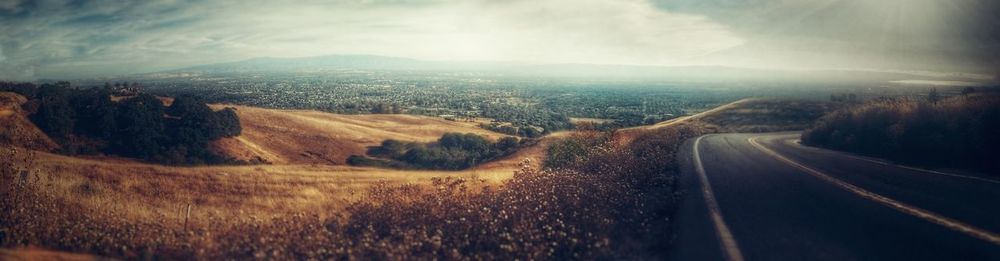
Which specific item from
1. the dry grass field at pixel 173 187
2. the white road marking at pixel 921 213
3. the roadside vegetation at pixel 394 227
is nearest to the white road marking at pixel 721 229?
the roadside vegetation at pixel 394 227

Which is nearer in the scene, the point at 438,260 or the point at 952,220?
the point at 438,260

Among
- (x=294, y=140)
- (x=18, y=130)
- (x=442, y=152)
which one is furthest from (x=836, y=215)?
(x=294, y=140)

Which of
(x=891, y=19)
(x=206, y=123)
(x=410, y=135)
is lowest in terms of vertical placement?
(x=410, y=135)

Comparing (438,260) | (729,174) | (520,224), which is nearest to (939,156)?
(729,174)

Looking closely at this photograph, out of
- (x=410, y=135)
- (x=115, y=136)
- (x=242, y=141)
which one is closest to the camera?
(x=115, y=136)

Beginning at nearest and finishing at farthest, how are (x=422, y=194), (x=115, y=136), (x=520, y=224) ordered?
1. (x=520, y=224)
2. (x=422, y=194)
3. (x=115, y=136)

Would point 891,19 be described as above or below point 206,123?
above

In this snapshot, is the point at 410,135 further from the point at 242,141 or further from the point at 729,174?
the point at 729,174

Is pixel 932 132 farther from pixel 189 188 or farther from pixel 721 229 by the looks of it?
pixel 189 188
